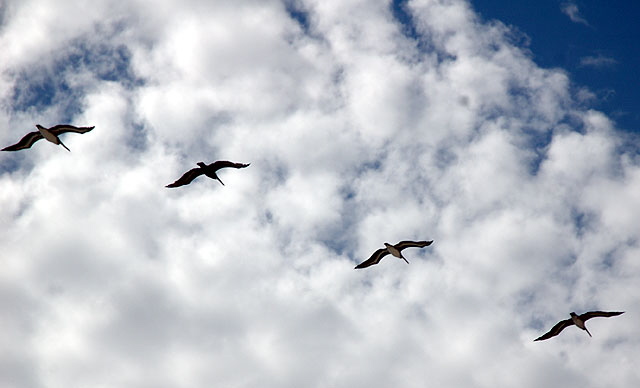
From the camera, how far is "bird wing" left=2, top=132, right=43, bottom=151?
41.1 metres

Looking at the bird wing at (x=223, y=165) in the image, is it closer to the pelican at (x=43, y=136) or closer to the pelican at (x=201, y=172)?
the pelican at (x=201, y=172)

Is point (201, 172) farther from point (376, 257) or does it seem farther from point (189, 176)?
point (376, 257)

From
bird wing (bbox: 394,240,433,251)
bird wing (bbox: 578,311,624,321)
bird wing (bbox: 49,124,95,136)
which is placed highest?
bird wing (bbox: 49,124,95,136)

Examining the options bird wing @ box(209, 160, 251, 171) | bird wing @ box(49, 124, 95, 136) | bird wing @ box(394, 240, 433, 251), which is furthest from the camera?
bird wing @ box(394, 240, 433, 251)

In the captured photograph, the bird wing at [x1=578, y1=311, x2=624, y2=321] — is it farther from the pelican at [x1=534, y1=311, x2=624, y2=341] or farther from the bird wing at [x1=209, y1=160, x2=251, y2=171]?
the bird wing at [x1=209, y1=160, x2=251, y2=171]

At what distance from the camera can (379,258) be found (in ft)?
160

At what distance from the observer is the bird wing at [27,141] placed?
41.1m

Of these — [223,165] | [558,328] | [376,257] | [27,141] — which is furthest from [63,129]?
[558,328]

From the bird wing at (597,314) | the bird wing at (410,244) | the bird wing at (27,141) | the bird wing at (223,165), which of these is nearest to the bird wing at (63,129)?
the bird wing at (27,141)

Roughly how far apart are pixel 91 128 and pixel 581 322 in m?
39.3

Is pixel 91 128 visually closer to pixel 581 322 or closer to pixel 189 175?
pixel 189 175

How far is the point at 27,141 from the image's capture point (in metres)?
41.5

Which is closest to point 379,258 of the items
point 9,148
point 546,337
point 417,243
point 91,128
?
point 417,243

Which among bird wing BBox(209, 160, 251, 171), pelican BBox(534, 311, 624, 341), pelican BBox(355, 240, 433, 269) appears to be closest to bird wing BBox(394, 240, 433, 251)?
pelican BBox(355, 240, 433, 269)
